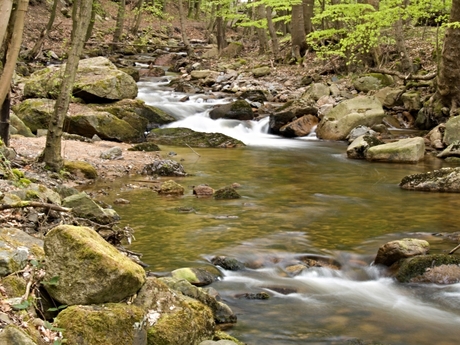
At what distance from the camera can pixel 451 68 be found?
53.7 feet

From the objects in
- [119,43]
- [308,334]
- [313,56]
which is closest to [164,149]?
[308,334]

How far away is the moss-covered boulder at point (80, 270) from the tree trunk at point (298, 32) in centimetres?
2407

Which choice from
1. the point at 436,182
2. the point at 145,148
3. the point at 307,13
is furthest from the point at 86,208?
the point at 307,13

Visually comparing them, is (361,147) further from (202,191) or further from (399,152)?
(202,191)

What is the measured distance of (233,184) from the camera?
37.8 feet

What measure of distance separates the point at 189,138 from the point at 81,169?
637cm

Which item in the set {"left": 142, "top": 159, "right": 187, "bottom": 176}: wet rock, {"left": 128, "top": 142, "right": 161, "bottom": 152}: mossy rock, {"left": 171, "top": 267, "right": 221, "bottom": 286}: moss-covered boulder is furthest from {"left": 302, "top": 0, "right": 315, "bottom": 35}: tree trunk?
{"left": 171, "top": 267, "right": 221, "bottom": 286}: moss-covered boulder

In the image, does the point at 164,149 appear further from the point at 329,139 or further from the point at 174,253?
the point at 174,253

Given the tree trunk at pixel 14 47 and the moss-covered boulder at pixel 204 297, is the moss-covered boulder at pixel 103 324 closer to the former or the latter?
the moss-covered boulder at pixel 204 297

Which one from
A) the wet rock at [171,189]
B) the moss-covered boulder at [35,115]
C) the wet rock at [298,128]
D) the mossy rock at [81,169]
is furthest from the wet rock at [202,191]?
the wet rock at [298,128]

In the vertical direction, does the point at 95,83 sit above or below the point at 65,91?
above

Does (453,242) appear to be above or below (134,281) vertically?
below

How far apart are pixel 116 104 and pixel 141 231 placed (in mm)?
11038

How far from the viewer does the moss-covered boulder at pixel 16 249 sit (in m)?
4.01
